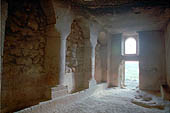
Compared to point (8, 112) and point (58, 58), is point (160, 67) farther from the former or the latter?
point (8, 112)

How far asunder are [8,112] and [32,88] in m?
0.80

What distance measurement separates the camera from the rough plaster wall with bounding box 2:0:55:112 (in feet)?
11.0

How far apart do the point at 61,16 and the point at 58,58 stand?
4.06 feet

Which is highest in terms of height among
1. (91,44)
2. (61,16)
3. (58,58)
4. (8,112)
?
(61,16)

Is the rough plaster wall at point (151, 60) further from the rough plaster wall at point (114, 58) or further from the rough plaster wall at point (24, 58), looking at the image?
the rough plaster wall at point (24, 58)

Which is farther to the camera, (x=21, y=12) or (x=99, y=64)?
(x=99, y=64)

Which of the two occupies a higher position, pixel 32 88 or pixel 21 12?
pixel 21 12

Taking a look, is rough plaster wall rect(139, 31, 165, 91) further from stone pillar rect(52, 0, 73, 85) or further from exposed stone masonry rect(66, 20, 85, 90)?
stone pillar rect(52, 0, 73, 85)

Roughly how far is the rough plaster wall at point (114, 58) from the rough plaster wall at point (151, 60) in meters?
1.27

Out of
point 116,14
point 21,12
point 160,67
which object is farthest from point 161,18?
point 21,12

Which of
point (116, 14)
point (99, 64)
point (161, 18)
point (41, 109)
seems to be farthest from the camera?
point (99, 64)

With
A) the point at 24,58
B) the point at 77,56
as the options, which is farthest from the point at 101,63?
the point at 24,58

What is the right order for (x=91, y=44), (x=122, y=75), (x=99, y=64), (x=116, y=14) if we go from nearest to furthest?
(x=116, y=14) → (x=91, y=44) → (x=99, y=64) → (x=122, y=75)

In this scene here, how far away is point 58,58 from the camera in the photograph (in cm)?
388
